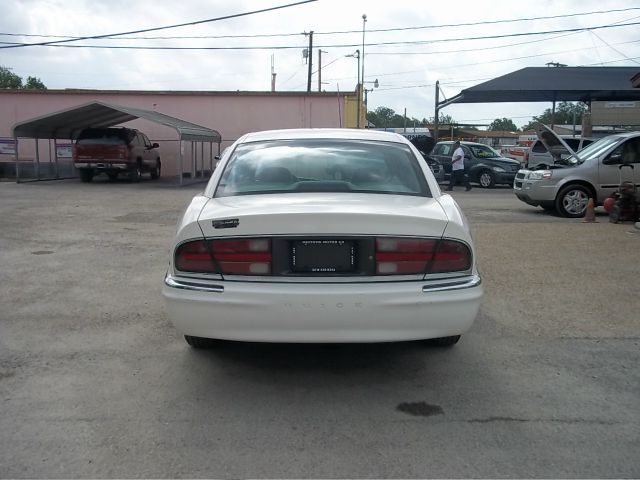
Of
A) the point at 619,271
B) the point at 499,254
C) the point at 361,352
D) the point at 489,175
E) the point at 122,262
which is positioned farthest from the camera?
the point at 489,175

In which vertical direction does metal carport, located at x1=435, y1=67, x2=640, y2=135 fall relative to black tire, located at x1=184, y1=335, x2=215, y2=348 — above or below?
above

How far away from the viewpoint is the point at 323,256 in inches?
140

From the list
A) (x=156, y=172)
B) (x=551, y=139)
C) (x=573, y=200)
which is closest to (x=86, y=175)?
(x=156, y=172)

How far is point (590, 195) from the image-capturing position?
1218cm

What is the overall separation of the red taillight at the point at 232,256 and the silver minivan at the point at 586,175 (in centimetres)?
1014

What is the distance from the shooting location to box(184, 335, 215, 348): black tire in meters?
4.31

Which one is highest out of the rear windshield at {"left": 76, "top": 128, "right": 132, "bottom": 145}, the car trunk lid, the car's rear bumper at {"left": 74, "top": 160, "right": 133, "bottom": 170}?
the rear windshield at {"left": 76, "top": 128, "right": 132, "bottom": 145}

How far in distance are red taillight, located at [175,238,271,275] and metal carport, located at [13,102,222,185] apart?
52.4 ft

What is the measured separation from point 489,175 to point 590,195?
8.83m

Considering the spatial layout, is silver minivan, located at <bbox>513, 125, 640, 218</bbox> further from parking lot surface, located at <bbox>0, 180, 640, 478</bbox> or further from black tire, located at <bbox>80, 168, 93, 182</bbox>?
black tire, located at <bbox>80, 168, 93, 182</bbox>

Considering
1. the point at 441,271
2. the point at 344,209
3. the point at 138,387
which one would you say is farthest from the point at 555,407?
the point at 138,387

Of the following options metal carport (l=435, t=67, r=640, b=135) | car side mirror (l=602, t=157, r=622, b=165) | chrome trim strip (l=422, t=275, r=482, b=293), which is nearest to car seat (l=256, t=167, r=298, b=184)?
chrome trim strip (l=422, t=275, r=482, b=293)

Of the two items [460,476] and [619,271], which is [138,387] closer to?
[460,476]

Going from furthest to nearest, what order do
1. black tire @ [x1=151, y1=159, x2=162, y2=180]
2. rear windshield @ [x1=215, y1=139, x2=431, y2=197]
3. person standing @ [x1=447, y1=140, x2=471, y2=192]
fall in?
black tire @ [x1=151, y1=159, x2=162, y2=180] → person standing @ [x1=447, y1=140, x2=471, y2=192] → rear windshield @ [x1=215, y1=139, x2=431, y2=197]
